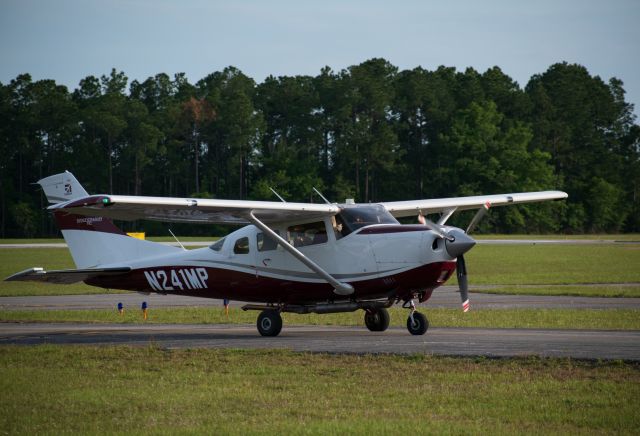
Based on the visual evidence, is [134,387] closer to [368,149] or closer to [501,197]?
[501,197]

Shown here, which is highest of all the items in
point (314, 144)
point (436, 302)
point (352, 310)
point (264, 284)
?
point (314, 144)

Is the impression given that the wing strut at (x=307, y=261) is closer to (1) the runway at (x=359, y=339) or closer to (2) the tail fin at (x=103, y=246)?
(1) the runway at (x=359, y=339)

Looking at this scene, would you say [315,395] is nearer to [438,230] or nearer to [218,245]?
[438,230]

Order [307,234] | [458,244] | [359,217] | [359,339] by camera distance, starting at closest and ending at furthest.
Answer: [458,244] → [359,339] → [359,217] → [307,234]

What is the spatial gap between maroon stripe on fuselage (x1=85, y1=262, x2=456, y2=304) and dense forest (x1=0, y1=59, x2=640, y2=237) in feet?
236

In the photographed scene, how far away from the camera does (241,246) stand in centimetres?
2091

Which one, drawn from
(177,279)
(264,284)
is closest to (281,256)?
(264,284)

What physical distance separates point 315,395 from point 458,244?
6.46 metres

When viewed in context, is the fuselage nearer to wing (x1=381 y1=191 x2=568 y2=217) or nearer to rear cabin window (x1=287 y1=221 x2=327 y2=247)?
rear cabin window (x1=287 y1=221 x2=327 y2=247)

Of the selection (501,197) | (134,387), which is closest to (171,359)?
(134,387)

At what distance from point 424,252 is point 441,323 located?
4970mm

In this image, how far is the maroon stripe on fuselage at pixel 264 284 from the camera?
734 inches

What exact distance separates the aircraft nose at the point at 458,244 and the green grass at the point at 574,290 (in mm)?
→ 15626

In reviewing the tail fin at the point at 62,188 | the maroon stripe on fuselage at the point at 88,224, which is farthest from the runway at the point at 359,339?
the tail fin at the point at 62,188
